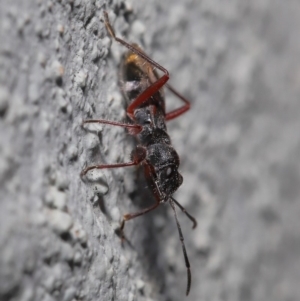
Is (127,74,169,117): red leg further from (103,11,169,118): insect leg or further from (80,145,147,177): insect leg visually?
(80,145,147,177): insect leg

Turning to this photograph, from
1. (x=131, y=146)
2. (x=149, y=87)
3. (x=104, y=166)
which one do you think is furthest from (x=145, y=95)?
(x=104, y=166)

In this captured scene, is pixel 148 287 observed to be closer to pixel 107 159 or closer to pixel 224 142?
pixel 107 159

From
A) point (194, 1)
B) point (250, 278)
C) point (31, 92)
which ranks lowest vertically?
point (250, 278)

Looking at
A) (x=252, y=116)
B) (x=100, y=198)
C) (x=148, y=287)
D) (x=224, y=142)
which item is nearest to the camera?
(x=100, y=198)

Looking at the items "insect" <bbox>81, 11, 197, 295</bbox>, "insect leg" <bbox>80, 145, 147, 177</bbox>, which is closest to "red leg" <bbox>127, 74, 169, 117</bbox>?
"insect" <bbox>81, 11, 197, 295</bbox>

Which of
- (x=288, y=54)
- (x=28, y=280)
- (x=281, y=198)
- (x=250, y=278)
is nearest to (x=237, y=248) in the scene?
(x=250, y=278)

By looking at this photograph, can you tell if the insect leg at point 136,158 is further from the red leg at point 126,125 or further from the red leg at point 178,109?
the red leg at point 178,109

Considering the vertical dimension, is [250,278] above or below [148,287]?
below
